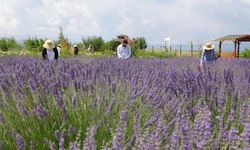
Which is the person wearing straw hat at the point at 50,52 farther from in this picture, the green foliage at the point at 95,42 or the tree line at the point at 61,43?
the green foliage at the point at 95,42

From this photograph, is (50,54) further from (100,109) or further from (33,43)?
(33,43)

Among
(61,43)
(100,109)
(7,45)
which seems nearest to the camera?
(100,109)

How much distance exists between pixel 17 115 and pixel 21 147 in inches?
22.6

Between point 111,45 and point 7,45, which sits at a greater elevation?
point 7,45

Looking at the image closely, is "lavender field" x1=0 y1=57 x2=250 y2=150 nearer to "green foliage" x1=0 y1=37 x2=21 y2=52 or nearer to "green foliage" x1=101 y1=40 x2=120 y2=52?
"green foliage" x1=0 y1=37 x2=21 y2=52

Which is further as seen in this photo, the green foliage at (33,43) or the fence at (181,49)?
the fence at (181,49)

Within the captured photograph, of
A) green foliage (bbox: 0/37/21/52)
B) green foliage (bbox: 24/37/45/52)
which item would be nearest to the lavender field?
green foliage (bbox: 24/37/45/52)

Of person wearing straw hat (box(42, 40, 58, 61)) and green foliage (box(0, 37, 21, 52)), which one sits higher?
person wearing straw hat (box(42, 40, 58, 61))

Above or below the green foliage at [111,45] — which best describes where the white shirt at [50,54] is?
above

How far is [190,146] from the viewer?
174 cm

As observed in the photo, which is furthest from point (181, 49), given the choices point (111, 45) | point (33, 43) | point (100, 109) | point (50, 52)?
point (100, 109)

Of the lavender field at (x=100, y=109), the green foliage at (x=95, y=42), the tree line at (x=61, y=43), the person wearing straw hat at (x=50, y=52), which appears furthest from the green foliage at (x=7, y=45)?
the lavender field at (x=100, y=109)

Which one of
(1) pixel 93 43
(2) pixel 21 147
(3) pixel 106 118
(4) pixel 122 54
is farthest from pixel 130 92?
(1) pixel 93 43

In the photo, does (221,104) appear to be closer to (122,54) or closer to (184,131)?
(184,131)
